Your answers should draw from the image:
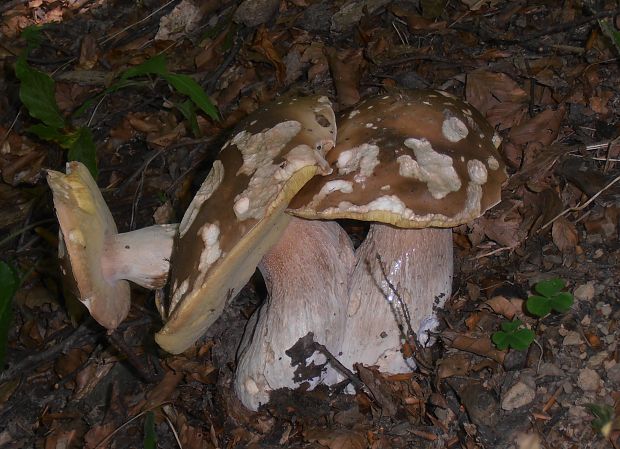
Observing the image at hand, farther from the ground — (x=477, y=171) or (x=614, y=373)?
(x=477, y=171)

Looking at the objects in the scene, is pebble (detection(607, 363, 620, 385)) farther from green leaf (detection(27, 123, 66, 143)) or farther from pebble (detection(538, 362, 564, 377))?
green leaf (detection(27, 123, 66, 143))

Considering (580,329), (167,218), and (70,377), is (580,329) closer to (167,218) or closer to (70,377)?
(167,218)

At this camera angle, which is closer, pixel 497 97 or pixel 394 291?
pixel 394 291

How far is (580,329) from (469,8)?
99.7 inches

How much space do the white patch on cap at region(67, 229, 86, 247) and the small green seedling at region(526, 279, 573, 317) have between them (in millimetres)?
1746

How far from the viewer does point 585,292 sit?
95.3 inches

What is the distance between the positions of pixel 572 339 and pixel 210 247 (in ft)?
4.84

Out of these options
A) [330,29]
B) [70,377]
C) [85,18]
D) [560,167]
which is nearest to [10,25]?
[85,18]

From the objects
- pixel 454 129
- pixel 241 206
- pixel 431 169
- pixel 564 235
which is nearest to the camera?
pixel 241 206

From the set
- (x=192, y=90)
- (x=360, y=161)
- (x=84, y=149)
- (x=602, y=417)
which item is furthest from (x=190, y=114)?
(x=602, y=417)

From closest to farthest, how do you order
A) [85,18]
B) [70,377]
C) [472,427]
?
[472,427] < [70,377] < [85,18]

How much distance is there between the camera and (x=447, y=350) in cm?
253

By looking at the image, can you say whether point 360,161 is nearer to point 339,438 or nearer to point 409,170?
point 409,170

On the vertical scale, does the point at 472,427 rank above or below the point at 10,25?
below
